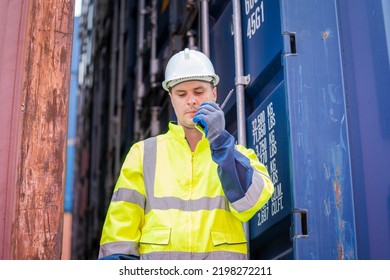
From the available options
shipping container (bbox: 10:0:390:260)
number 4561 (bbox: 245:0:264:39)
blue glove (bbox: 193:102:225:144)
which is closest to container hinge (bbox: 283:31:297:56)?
shipping container (bbox: 10:0:390:260)

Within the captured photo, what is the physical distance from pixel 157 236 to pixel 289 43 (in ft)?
3.45

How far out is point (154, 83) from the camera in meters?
6.47

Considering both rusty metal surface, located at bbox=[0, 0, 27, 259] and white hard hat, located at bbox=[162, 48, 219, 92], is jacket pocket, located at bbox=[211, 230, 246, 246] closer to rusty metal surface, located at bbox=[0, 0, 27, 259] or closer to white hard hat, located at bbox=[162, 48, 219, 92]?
white hard hat, located at bbox=[162, 48, 219, 92]

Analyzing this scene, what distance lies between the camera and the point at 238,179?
9.62 feet

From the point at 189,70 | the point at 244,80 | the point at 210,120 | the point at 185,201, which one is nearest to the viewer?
the point at 210,120

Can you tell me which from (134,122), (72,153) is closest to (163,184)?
(134,122)

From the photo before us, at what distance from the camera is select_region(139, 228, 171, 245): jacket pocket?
2.95m

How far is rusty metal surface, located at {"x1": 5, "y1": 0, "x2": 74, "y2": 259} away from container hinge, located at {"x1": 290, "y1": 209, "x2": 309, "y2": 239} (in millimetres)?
939

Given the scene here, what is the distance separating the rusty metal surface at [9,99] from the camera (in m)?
2.95

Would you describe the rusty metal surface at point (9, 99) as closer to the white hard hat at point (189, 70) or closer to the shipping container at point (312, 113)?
the white hard hat at point (189, 70)

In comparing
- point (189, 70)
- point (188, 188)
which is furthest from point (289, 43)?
point (188, 188)

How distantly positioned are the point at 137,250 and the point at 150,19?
4.17 metres

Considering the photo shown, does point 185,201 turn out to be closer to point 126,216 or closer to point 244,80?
point 126,216
